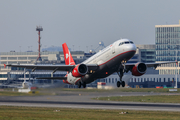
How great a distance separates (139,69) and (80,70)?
10.7m

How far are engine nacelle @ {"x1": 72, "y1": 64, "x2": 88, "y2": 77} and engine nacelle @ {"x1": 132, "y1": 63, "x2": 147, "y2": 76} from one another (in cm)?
877

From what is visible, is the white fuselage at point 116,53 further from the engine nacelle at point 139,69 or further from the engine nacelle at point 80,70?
the engine nacelle at point 139,69

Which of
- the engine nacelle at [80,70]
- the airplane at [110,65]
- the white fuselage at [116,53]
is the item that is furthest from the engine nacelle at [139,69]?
the engine nacelle at [80,70]

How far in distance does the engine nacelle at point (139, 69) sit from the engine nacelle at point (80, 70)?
8.77m

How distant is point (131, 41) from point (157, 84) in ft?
403

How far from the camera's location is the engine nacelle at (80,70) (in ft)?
199

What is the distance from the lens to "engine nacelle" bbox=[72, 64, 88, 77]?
60.8m

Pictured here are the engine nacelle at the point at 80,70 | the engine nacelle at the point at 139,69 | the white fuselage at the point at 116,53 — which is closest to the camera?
the white fuselage at the point at 116,53

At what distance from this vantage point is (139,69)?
6219 centimetres

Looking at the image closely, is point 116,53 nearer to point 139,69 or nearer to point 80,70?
point 139,69

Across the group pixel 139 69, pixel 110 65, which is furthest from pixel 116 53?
pixel 139 69

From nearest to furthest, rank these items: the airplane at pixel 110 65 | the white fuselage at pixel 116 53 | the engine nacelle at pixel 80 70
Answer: the white fuselage at pixel 116 53 < the airplane at pixel 110 65 < the engine nacelle at pixel 80 70

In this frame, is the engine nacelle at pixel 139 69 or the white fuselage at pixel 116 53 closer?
the white fuselage at pixel 116 53

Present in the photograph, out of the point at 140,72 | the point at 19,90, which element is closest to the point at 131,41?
the point at 140,72
